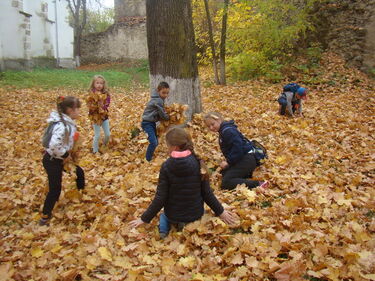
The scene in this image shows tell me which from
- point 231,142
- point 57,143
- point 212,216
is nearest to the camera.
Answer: point 212,216

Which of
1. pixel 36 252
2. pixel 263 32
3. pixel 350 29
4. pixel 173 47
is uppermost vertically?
pixel 350 29

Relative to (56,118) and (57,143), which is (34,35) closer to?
(56,118)

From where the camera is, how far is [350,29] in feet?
41.2

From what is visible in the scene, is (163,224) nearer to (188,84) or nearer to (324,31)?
(188,84)

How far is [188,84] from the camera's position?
21.2 ft

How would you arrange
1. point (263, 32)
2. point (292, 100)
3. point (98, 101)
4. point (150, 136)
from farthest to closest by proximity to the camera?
point (263, 32)
point (292, 100)
point (98, 101)
point (150, 136)

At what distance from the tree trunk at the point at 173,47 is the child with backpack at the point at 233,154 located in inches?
91.1

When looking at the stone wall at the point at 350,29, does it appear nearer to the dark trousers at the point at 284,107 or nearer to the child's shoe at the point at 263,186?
the dark trousers at the point at 284,107

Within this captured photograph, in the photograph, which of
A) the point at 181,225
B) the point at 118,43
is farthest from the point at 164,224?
the point at 118,43

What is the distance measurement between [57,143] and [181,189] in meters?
1.73

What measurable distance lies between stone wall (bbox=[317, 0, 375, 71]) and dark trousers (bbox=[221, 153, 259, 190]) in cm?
1009

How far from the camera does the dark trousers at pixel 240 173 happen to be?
4270 mm

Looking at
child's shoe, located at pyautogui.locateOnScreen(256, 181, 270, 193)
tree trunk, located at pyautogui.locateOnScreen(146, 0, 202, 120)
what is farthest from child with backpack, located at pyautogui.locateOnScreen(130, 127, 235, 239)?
tree trunk, located at pyautogui.locateOnScreen(146, 0, 202, 120)

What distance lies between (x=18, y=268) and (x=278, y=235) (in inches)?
99.0
